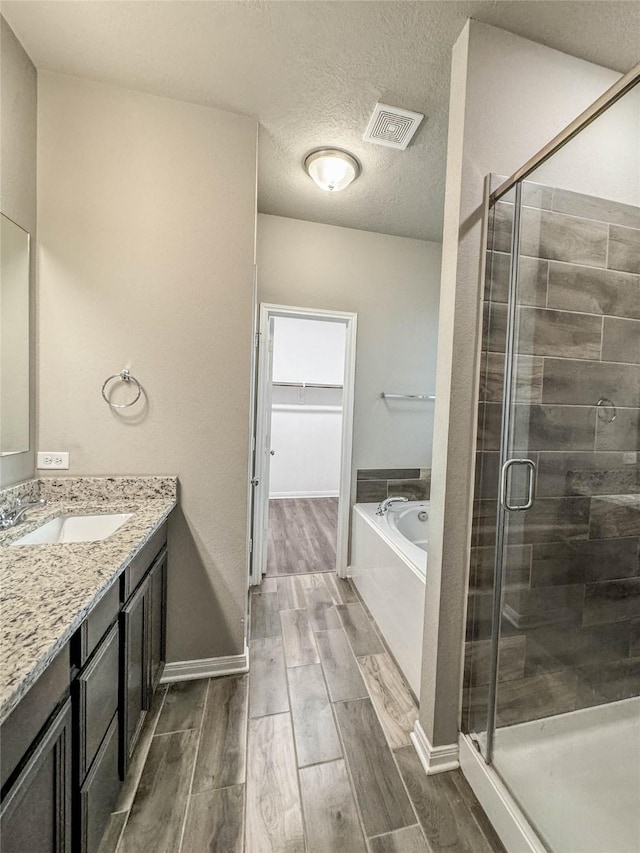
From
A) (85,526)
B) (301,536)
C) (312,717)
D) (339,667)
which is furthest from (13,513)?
(301,536)

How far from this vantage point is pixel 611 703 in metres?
1.35

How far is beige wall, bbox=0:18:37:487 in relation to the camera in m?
1.28

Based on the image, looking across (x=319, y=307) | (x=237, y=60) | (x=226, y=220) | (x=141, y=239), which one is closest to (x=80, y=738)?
(x=141, y=239)

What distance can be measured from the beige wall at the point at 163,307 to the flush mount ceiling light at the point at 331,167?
383 millimetres

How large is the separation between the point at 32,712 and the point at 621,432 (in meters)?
2.04

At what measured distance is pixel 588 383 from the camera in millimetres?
1372

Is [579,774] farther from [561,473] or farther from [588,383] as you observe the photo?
[588,383]

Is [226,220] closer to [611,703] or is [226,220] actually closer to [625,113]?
[625,113]

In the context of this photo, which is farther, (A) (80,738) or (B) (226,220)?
(B) (226,220)

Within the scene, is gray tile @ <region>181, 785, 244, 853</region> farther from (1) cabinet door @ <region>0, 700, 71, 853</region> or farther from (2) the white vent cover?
(2) the white vent cover

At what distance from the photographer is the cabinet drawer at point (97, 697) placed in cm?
84

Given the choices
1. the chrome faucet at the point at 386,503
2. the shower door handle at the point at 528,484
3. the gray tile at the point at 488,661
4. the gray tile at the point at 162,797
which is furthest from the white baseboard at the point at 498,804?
the chrome faucet at the point at 386,503

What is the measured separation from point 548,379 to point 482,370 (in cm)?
29

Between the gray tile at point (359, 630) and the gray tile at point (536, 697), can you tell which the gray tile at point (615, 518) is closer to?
the gray tile at point (536, 697)
